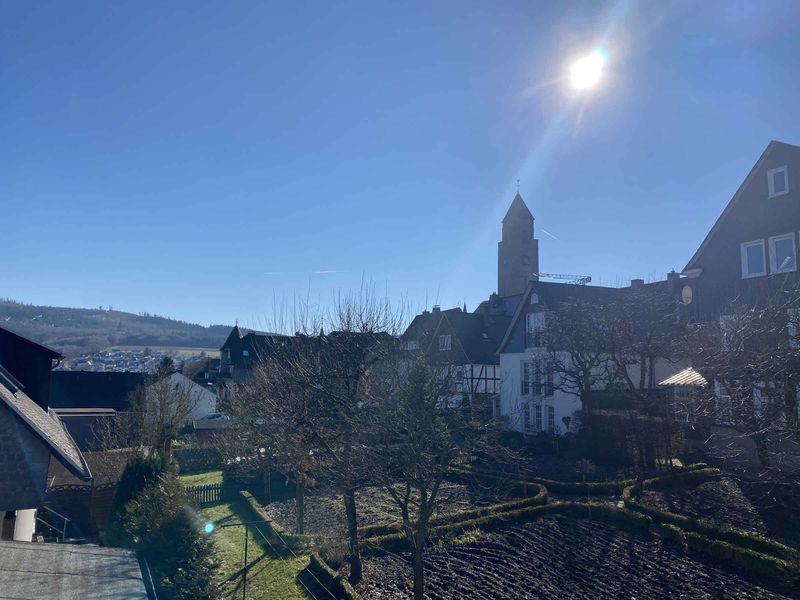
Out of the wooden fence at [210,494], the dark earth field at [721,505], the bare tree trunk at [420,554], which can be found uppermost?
the bare tree trunk at [420,554]

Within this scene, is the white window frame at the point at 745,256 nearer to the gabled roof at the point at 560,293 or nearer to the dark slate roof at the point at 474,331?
the gabled roof at the point at 560,293

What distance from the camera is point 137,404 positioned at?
98.5ft

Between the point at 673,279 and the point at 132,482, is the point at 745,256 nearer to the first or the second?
the point at 673,279

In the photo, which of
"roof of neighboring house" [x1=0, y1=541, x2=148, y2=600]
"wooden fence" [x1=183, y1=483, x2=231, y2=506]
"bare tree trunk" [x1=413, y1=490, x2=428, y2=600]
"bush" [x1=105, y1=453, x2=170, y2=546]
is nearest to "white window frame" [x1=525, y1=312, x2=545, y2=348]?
"wooden fence" [x1=183, y1=483, x2=231, y2=506]

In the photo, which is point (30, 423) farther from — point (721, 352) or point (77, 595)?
point (721, 352)

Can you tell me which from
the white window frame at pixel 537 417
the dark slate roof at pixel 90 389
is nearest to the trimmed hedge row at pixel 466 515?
the white window frame at pixel 537 417

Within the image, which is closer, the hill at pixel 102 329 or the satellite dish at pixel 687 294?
the satellite dish at pixel 687 294

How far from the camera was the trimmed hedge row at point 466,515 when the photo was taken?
14.7m

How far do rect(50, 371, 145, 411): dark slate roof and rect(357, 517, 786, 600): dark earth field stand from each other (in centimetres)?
3247

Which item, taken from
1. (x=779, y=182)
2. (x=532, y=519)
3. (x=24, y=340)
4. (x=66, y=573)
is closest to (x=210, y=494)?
(x=24, y=340)

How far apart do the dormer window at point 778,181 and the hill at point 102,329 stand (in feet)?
351

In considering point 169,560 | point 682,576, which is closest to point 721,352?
point 682,576

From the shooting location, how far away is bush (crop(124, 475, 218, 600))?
10445mm

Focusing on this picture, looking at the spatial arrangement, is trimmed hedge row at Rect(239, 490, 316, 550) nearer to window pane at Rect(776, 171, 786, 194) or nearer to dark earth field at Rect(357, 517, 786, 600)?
dark earth field at Rect(357, 517, 786, 600)
